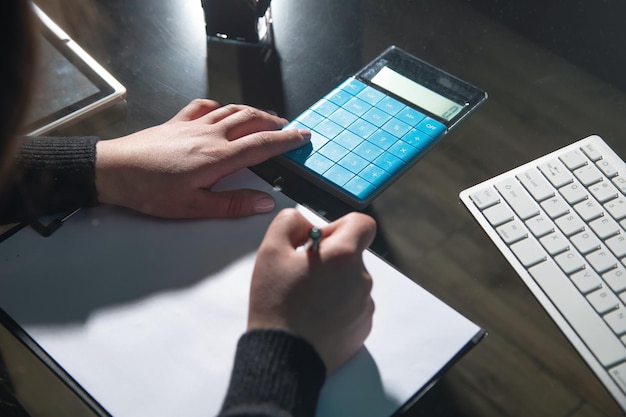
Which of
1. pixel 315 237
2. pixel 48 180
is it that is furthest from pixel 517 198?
pixel 48 180

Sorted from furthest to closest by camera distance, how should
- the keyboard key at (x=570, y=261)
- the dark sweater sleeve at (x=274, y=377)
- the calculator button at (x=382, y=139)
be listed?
the calculator button at (x=382, y=139), the keyboard key at (x=570, y=261), the dark sweater sleeve at (x=274, y=377)

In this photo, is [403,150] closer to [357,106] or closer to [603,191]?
[357,106]

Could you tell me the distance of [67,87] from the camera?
763 millimetres

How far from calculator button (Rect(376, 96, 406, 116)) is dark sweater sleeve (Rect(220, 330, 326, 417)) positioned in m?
0.32

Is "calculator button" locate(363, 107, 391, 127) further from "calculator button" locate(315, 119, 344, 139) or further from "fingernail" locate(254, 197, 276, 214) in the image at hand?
"fingernail" locate(254, 197, 276, 214)

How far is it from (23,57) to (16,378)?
0.29 metres

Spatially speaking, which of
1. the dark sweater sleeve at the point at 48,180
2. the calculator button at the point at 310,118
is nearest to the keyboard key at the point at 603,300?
the calculator button at the point at 310,118

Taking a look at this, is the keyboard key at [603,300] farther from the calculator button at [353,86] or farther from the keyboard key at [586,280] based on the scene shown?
the calculator button at [353,86]

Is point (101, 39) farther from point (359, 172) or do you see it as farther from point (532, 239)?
point (532, 239)

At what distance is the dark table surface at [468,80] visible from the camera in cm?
55

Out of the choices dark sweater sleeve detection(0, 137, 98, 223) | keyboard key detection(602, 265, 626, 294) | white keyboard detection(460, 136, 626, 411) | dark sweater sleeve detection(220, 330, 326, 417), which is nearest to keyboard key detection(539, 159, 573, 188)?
white keyboard detection(460, 136, 626, 411)

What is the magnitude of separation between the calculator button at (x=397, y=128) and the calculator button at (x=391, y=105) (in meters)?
0.01

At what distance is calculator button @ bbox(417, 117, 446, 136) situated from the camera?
2.31 ft

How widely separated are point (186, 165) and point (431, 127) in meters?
0.27
